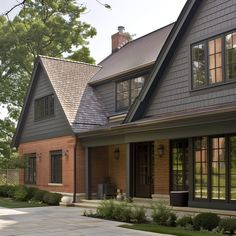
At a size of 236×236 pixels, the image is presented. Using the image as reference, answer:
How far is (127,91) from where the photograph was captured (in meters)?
22.2

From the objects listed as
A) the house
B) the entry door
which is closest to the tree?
the house

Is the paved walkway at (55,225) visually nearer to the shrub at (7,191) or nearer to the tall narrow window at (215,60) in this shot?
the tall narrow window at (215,60)

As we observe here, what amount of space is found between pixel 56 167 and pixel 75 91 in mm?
4050

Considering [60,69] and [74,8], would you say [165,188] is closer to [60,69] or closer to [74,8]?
[60,69]

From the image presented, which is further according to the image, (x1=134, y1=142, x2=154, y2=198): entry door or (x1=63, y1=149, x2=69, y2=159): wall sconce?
(x1=63, y1=149, x2=69, y2=159): wall sconce

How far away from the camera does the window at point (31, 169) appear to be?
26.6m

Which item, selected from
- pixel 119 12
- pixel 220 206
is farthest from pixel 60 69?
pixel 119 12

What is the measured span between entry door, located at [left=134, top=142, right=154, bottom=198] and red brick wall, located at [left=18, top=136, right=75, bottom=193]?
11.7 feet

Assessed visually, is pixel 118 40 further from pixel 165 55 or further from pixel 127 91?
pixel 165 55

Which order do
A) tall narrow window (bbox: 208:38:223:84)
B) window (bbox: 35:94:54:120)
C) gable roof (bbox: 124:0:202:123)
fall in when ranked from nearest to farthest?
1. tall narrow window (bbox: 208:38:223:84)
2. gable roof (bbox: 124:0:202:123)
3. window (bbox: 35:94:54:120)

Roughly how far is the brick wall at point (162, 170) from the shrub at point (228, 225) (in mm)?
5944

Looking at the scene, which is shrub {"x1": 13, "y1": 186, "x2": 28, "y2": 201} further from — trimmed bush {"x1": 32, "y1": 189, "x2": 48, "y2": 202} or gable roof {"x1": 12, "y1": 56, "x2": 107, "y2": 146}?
gable roof {"x1": 12, "y1": 56, "x2": 107, "y2": 146}

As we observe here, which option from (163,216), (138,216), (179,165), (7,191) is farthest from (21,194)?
(163,216)

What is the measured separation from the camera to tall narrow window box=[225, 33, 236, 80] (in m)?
14.2
